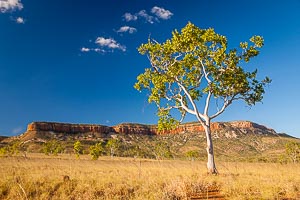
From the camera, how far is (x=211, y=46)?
21219 mm

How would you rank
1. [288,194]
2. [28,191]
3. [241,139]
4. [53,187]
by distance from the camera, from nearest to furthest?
[288,194], [28,191], [53,187], [241,139]

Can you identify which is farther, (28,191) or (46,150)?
(46,150)

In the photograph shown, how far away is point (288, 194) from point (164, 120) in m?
13.8

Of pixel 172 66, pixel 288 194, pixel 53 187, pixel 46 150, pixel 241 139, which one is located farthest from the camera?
pixel 241 139

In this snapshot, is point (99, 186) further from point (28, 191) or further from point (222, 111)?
point (222, 111)

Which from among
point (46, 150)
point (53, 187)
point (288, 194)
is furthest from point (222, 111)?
point (46, 150)

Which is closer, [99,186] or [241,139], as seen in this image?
[99,186]

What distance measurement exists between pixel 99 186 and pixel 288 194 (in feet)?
21.6

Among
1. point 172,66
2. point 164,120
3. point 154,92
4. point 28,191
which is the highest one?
point 172,66

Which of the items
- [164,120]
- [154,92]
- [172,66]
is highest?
[172,66]

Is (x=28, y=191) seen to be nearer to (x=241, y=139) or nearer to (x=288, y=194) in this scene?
(x=288, y=194)

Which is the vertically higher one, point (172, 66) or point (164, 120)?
point (172, 66)

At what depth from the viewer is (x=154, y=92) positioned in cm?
Answer: 2314

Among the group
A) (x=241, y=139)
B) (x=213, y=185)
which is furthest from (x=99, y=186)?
(x=241, y=139)
